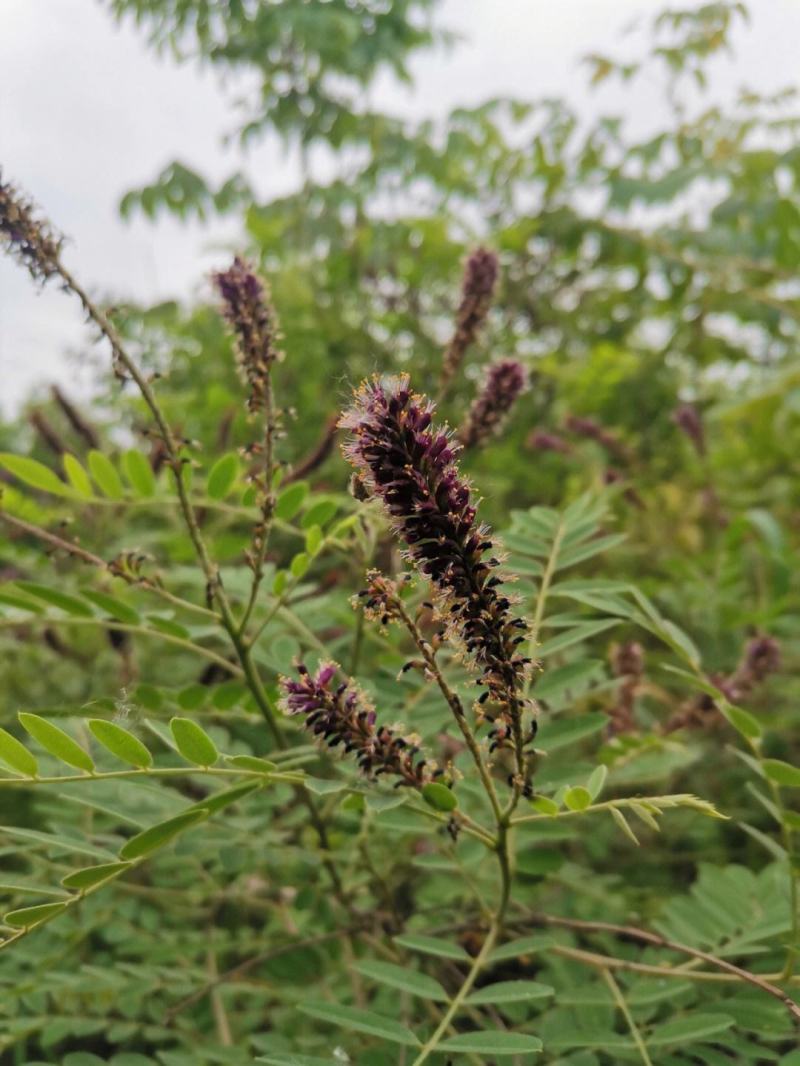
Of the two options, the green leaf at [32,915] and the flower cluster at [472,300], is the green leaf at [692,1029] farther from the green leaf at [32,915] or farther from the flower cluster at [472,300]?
the flower cluster at [472,300]

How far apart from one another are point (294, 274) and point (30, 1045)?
1661 millimetres

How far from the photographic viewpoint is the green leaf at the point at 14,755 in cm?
49

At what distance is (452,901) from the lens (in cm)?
95

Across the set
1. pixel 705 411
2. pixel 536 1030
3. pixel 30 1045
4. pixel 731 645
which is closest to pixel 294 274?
pixel 705 411

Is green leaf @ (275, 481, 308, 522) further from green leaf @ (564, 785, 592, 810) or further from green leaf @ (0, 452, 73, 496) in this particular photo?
green leaf @ (564, 785, 592, 810)

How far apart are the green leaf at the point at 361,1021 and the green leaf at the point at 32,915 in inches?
5.7

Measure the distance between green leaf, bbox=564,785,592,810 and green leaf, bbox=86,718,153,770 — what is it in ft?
0.76

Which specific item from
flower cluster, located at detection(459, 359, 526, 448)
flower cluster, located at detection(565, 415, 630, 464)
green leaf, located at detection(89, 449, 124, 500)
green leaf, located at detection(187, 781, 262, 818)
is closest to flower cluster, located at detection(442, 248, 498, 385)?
flower cluster, located at detection(459, 359, 526, 448)

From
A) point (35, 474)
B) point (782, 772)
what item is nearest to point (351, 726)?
point (782, 772)

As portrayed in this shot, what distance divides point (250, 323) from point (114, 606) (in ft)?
0.73

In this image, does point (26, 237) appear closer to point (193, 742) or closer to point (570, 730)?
point (193, 742)

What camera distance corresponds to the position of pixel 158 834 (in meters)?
0.48

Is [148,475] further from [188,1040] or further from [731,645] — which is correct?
[731,645]

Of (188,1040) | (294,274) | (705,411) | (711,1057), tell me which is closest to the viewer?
(711,1057)
